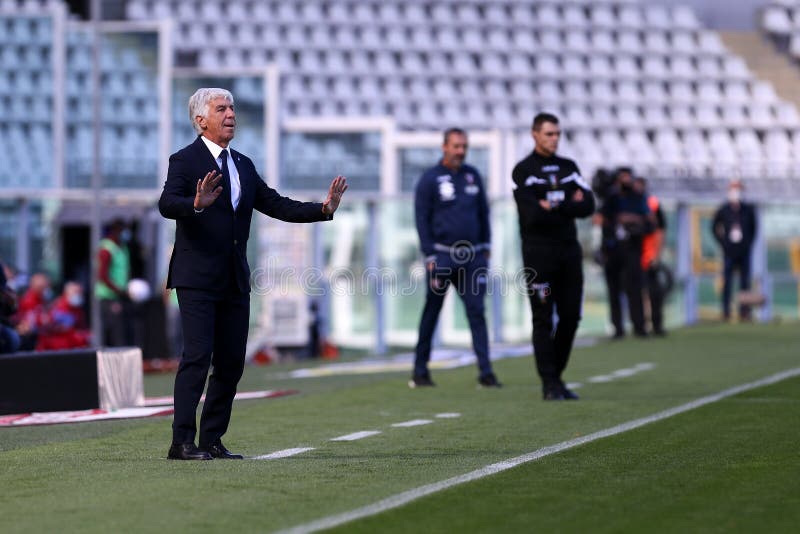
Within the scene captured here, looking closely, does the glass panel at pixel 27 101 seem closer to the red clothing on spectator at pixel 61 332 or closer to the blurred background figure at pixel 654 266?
the blurred background figure at pixel 654 266

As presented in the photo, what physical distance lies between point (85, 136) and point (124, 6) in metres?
10.9

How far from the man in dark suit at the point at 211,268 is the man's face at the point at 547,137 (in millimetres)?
3822

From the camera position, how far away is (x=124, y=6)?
1836 inches

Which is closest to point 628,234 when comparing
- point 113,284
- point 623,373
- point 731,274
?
point 731,274

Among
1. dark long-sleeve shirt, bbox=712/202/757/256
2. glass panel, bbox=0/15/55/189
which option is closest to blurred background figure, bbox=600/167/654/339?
dark long-sleeve shirt, bbox=712/202/757/256

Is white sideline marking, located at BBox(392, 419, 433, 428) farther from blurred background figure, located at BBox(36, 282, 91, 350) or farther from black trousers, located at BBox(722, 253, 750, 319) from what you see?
black trousers, located at BBox(722, 253, 750, 319)

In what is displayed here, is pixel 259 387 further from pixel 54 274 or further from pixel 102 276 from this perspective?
pixel 54 274

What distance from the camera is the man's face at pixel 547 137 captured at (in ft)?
40.3

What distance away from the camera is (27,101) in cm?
3684

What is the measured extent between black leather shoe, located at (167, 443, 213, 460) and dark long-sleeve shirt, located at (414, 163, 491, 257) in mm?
5278

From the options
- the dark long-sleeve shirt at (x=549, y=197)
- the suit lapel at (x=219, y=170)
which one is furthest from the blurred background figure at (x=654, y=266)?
the suit lapel at (x=219, y=170)

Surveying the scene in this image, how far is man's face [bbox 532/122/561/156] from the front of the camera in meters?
12.3

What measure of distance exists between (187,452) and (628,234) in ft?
43.2

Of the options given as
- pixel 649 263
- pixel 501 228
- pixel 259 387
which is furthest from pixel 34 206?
pixel 259 387
